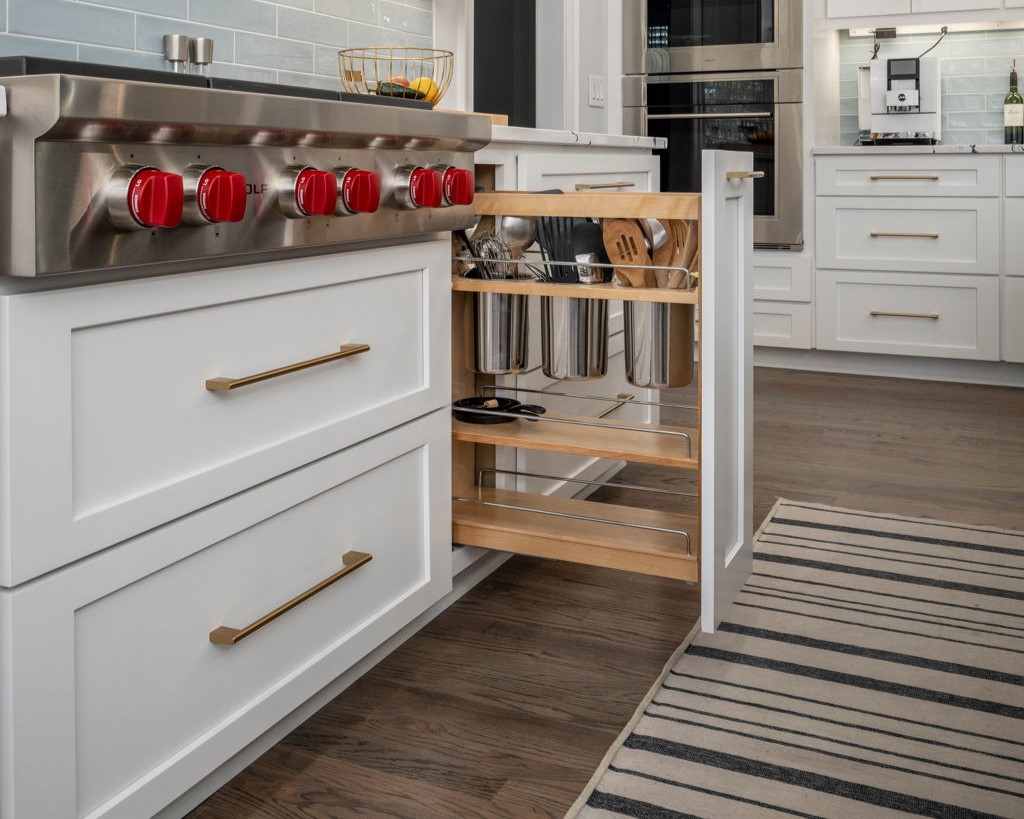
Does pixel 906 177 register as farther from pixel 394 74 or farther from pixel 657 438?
pixel 657 438

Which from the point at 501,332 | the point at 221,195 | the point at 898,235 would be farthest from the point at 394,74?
the point at 898,235

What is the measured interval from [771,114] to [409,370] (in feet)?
9.87

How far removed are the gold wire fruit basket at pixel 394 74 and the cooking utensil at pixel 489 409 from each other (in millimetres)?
568

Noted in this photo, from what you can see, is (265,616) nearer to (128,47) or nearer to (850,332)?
(128,47)

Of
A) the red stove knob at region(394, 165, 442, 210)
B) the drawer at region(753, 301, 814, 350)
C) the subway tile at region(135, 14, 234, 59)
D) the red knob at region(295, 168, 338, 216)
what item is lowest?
the drawer at region(753, 301, 814, 350)

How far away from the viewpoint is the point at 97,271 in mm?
1018

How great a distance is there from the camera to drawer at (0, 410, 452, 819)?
100cm

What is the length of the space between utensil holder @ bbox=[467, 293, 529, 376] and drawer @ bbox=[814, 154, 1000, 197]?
2.61 meters

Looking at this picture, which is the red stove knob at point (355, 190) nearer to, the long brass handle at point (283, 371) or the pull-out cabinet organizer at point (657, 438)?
the long brass handle at point (283, 371)

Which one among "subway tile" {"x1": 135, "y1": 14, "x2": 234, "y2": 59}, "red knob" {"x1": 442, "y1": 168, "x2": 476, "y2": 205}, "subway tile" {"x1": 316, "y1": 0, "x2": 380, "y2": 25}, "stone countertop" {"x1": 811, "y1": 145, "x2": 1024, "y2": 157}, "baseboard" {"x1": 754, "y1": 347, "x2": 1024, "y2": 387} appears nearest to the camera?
"red knob" {"x1": 442, "y1": 168, "x2": 476, "y2": 205}

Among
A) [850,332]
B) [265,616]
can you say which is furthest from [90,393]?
[850,332]

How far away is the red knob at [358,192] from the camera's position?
4.35 feet

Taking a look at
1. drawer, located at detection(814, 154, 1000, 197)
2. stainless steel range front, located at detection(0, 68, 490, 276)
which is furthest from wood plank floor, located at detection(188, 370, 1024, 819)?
drawer, located at detection(814, 154, 1000, 197)

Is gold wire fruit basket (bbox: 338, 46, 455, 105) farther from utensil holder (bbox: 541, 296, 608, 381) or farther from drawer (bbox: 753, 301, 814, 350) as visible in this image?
drawer (bbox: 753, 301, 814, 350)
